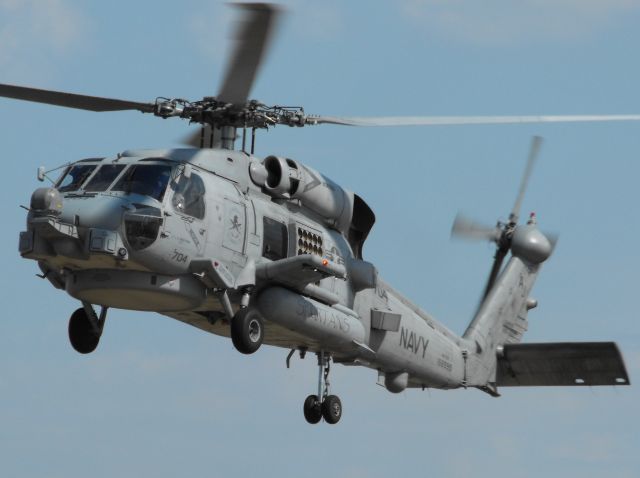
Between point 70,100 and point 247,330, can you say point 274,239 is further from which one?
point 70,100

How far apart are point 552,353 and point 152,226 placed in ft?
33.4

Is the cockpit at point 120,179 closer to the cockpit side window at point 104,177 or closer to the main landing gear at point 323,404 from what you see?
the cockpit side window at point 104,177

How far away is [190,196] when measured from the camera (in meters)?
21.2

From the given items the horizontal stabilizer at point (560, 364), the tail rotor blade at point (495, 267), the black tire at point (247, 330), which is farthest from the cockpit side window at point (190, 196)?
the tail rotor blade at point (495, 267)

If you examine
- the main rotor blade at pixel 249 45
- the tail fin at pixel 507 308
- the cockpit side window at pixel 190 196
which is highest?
the main rotor blade at pixel 249 45

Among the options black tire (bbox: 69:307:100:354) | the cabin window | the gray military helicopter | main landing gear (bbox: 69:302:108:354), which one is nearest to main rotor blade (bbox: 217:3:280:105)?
the gray military helicopter

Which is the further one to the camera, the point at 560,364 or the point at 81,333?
the point at 560,364

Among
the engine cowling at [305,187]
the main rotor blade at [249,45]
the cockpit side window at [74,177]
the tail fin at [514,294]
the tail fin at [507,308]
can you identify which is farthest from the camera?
the tail fin at [514,294]

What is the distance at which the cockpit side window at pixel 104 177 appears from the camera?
20891 millimetres

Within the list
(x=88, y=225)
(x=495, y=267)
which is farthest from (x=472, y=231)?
Result: (x=88, y=225)

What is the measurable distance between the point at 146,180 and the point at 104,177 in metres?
0.64

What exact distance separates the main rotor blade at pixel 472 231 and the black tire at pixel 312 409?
6.21 m

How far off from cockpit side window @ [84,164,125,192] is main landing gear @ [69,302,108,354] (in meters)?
2.35

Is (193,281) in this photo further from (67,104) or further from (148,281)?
(67,104)
